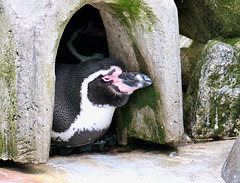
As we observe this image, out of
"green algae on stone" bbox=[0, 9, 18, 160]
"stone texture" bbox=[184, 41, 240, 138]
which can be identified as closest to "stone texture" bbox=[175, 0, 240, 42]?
"stone texture" bbox=[184, 41, 240, 138]

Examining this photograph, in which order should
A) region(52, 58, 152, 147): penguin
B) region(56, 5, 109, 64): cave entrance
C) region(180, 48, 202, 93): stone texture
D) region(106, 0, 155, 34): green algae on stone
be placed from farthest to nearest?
region(180, 48, 202, 93): stone texture < region(56, 5, 109, 64): cave entrance < region(52, 58, 152, 147): penguin < region(106, 0, 155, 34): green algae on stone

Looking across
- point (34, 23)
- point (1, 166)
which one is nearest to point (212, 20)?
point (34, 23)

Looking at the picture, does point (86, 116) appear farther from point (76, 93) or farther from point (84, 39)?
point (84, 39)

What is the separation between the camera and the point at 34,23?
6.37ft

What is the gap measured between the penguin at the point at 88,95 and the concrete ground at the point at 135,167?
123 mm

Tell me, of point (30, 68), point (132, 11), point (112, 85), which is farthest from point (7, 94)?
point (132, 11)

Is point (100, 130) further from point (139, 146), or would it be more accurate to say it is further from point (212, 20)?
point (212, 20)

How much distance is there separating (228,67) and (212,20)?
47cm

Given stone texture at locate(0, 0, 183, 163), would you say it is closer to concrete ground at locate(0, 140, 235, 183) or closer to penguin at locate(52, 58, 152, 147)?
concrete ground at locate(0, 140, 235, 183)

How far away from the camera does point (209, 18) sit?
→ 2955 mm

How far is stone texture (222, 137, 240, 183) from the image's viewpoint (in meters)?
1.86

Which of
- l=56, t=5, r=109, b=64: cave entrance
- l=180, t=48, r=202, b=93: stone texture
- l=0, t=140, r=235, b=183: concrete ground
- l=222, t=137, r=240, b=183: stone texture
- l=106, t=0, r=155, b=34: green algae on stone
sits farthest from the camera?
l=180, t=48, r=202, b=93: stone texture

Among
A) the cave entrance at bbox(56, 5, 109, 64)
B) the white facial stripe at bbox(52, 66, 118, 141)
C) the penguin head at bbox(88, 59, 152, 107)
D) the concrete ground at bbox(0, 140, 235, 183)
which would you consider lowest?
the concrete ground at bbox(0, 140, 235, 183)

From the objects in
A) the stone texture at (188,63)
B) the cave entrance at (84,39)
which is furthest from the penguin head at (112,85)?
the stone texture at (188,63)
